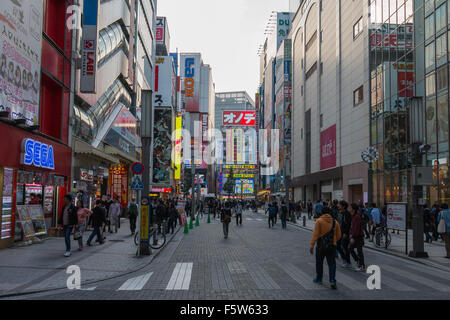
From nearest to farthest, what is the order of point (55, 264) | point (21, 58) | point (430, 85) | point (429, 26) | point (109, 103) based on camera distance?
point (55, 264) → point (21, 58) → point (430, 85) → point (429, 26) → point (109, 103)

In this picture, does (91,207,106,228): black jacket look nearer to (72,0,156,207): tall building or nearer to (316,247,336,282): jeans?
(72,0,156,207): tall building

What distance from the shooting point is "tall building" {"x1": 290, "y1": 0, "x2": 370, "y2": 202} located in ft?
122

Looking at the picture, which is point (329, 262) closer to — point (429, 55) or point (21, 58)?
point (21, 58)

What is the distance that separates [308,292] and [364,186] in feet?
95.8

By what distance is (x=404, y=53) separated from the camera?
93.5 feet

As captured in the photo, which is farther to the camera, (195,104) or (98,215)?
(195,104)

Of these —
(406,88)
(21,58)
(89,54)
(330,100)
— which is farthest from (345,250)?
(330,100)

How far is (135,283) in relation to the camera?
8891mm

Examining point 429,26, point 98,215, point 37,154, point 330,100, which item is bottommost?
point 98,215

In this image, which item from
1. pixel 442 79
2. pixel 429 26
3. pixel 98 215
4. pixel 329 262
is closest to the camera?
pixel 329 262

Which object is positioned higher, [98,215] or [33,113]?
[33,113]

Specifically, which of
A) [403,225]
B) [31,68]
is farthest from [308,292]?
[31,68]

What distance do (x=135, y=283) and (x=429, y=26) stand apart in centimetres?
2360
